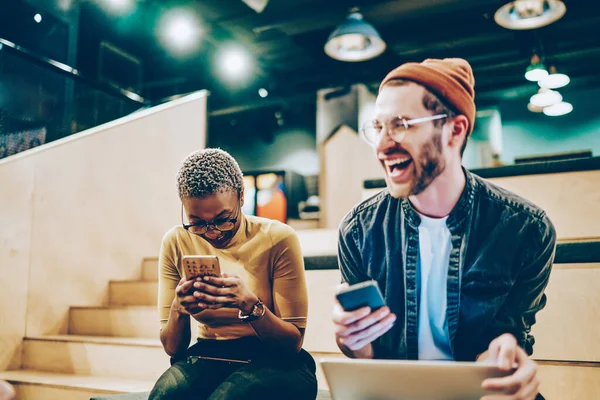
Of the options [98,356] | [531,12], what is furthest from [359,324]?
[531,12]

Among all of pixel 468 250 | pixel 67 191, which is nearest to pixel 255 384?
→ pixel 468 250

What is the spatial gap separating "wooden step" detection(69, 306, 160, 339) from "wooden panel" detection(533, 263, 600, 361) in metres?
2.14

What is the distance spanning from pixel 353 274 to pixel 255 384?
0.42 meters

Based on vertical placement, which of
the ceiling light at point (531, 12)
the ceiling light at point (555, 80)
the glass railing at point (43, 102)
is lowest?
the glass railing at point (43, 102)

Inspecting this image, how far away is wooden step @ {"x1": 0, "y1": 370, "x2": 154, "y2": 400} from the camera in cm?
250

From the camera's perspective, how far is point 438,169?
1.37 m

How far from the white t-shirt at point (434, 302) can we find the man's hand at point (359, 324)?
19cm

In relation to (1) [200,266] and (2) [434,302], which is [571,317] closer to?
(2) [434,302]

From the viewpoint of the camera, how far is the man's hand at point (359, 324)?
3.89 ft

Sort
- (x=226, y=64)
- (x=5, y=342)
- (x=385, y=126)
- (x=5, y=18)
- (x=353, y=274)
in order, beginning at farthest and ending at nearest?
1. (x=226, y=64)
2. (x=5, y=18)
3. (x=5, y=342)
4. (x=353, y=274)
5. (x=385, y=126)

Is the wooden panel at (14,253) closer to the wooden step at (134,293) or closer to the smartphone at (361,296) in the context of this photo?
the wooden step at (134,293)

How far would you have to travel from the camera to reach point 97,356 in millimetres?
2865

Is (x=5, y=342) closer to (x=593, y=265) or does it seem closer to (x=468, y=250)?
(x=468, y=250)

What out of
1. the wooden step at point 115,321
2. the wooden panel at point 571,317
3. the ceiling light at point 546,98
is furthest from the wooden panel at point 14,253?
the ceiling light at point 546,98
